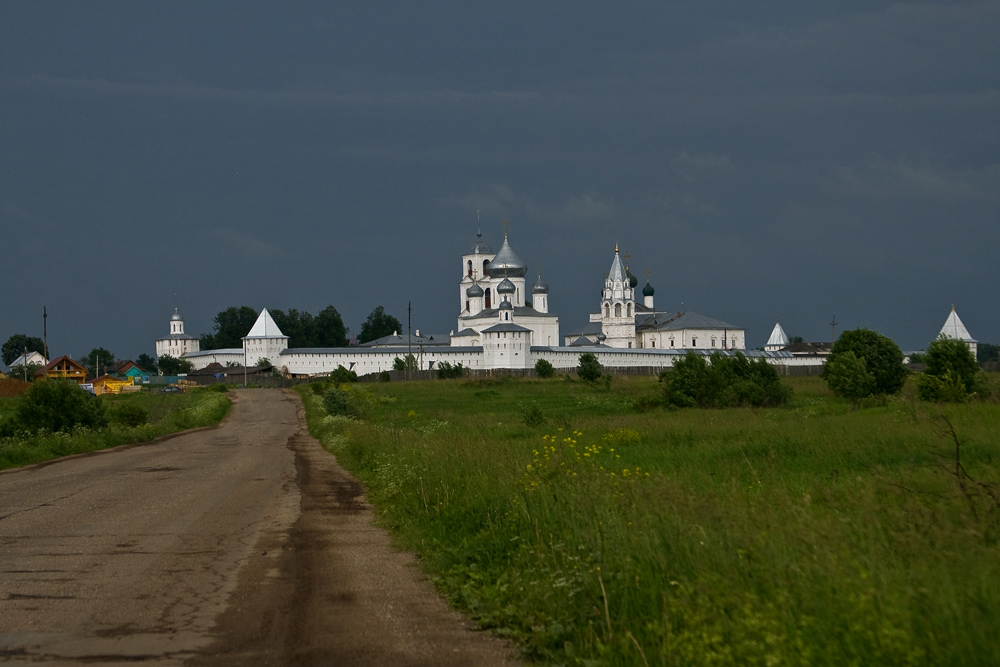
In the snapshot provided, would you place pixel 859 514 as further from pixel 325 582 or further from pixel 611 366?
pixel 611 366

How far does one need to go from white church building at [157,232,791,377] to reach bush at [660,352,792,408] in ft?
188

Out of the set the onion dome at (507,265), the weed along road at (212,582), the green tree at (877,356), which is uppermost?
the onion dome at (507,265)

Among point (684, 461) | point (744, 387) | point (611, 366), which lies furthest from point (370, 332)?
point (684, 461)

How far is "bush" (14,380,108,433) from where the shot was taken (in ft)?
83.8

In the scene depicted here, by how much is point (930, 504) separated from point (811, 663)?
300 centimetres

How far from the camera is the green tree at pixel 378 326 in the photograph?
146375 millimetres

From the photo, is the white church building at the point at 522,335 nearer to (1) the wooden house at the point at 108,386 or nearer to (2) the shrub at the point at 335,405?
(1) the wooden house at the point at 108,386

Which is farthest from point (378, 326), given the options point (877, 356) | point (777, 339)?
point (877, 356)

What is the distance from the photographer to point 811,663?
414cm

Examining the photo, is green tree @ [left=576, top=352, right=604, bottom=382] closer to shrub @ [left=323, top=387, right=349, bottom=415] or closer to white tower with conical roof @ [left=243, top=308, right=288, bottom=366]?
shrub @ [left=323, top=387, right=349, bottom=415]

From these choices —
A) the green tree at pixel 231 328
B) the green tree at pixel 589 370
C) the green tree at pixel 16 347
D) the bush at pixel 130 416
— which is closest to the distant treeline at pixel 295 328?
the green tree at pixel 231 328

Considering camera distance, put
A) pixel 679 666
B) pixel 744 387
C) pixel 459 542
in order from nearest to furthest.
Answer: pixel 679 666 → pixel 459 542 → pixel 744 387

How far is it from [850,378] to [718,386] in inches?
188

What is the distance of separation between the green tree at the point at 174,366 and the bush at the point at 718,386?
99263 mm
